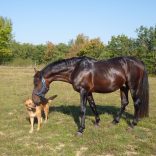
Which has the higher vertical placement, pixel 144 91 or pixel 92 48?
pixel 92 48

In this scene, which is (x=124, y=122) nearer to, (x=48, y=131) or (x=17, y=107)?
(x=48, y=131)

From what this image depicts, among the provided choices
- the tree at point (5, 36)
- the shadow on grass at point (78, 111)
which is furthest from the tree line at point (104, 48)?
the shadow on grass at point (78, 111)

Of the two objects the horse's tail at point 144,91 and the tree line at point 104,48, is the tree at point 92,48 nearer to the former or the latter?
the tree line at point 104,48

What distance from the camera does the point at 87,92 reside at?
790 cm

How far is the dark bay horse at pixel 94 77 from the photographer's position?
773 centimetres

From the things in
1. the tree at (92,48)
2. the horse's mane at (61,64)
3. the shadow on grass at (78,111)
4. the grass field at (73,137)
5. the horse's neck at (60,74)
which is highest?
the tree at (92,48)

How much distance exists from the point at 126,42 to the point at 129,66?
129 feet

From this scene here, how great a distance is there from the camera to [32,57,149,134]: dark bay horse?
7730mm

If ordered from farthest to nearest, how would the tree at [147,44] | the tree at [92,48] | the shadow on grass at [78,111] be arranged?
the tree at [92,48]
the tree at [147,44]
the shadow on grass at [78,111]

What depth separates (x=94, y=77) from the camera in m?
7.95

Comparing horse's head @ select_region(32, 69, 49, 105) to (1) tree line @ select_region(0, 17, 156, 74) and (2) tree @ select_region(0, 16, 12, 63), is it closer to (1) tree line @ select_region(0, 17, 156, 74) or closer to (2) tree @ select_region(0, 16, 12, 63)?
(1) tree line @ select_region(0, 17, 156, 74)

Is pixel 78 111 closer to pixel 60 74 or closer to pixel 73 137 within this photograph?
pixel 60 74

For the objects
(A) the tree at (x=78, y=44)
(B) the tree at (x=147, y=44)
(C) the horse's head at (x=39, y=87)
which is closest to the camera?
(C) the horse's head at (x=39, y=87)

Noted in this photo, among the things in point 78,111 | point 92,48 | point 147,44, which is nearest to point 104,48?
point 92,48
